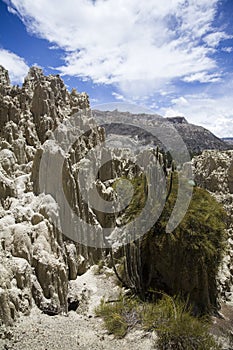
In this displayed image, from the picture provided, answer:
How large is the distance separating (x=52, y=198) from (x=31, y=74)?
14.4m

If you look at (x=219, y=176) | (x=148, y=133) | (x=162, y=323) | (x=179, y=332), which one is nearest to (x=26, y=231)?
(x=162, y=323)

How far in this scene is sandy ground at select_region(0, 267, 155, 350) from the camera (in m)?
9.77

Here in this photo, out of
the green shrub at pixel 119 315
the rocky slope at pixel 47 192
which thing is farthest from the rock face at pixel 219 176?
the green shrub at pixel 119 315

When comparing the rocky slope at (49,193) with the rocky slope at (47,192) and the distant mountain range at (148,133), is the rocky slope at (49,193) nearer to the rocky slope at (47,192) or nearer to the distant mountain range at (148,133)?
the rocky slope at (47,192)

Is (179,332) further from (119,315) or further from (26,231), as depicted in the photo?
(26,231)

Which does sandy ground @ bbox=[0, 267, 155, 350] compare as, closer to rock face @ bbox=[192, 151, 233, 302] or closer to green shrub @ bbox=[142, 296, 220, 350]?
green shrub @ bbox=[142, 296, 220, 350]

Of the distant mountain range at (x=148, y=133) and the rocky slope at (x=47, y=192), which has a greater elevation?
the distant mountain range at (x=148, y=133)

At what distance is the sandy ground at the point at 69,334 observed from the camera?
9773 mm

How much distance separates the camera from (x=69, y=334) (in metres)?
10.9

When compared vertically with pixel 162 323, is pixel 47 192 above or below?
above

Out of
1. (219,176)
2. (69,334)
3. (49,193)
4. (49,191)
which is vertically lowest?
(69,334)

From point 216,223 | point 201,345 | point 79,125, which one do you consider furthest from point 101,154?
point 201,345

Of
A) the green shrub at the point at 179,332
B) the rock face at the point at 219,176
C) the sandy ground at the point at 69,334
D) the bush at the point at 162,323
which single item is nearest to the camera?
the sandy ground at the point at 69,334

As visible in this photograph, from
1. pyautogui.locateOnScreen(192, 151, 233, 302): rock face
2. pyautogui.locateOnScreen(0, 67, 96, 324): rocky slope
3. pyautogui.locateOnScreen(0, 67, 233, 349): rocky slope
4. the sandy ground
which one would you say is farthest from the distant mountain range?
the sandy ground
